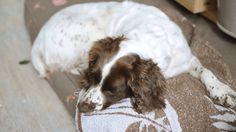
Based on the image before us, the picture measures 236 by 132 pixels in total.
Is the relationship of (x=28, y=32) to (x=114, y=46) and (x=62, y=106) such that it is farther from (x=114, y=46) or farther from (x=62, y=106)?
(x=114, y=46)

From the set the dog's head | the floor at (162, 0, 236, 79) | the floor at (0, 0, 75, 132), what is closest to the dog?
the dog's head

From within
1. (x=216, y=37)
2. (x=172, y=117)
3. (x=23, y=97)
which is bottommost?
(x=23, y=97)

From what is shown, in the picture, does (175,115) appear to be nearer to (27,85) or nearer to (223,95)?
Answer: (223,95)

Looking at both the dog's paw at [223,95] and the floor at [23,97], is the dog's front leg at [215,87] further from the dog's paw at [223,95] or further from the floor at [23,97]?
the floor at [23,97]

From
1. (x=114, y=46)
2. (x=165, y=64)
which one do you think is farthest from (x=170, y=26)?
(x=114, y=46)

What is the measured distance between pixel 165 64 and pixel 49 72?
97 cm

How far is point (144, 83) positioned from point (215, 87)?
22.3 inches

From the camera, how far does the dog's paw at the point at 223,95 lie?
90.2 inches

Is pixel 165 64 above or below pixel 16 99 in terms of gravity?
above

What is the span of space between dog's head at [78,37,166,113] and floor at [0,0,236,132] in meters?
0.53

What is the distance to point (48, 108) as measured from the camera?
106 inches

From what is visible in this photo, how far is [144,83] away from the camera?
6.58ft

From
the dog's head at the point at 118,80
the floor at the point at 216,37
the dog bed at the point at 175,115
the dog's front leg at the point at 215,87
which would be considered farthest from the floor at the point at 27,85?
the dog's head at the point at 118,80

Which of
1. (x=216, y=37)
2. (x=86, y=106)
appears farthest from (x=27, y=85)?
(x=216, y=37)
